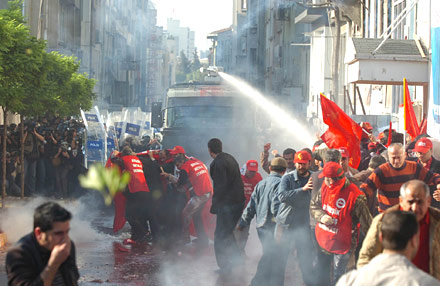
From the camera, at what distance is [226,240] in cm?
991

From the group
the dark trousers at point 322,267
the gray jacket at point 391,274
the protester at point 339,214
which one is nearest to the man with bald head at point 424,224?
the gray jacket at point 391,274

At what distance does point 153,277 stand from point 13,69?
17.4ft

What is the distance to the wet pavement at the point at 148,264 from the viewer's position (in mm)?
9344

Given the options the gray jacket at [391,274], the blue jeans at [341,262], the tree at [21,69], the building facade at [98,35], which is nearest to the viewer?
the gray jacket at [391,274]

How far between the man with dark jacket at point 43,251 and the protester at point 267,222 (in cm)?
442

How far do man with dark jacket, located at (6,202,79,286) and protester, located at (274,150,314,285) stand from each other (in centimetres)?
435

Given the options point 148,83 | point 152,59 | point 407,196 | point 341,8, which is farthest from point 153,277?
point 152,59

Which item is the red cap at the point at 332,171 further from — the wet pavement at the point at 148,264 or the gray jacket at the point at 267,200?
the wet pavement at the point at 148,264

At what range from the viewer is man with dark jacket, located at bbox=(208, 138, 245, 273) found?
9883mm

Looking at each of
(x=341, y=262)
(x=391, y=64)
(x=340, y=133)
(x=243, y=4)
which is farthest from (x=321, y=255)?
(x=243, y=4)

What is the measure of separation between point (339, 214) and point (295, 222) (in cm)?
102

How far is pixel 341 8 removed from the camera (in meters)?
25.0

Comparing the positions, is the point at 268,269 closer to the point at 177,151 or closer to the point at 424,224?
the point at 424,224

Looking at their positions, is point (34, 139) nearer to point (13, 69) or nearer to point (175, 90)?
point (13, 69)
